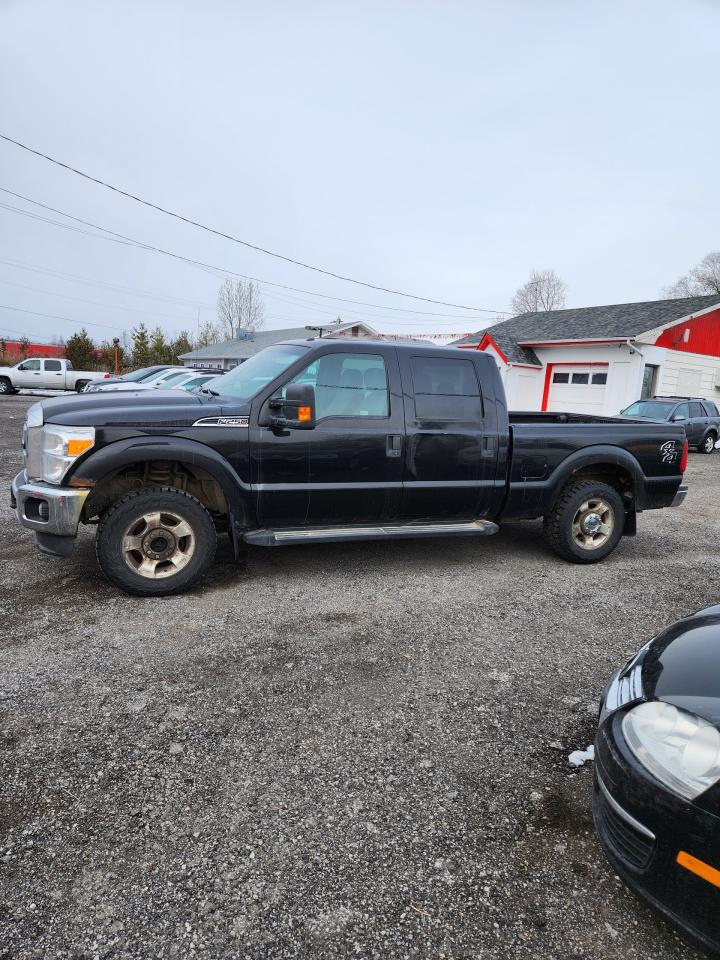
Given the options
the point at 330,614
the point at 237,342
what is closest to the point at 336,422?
the point at 330,614

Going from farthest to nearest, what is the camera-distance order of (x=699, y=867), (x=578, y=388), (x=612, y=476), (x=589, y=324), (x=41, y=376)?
(x=41, y=376), (x=589, y=324), (x=578, y=388), (x=612, y=476), (x=699, y=867)

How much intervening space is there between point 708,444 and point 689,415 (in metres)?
1.31

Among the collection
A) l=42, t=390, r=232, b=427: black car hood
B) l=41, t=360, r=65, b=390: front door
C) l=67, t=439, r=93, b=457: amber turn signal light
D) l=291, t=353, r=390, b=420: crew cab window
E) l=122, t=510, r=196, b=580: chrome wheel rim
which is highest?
l=41, t=360, r=65, b=390: front door

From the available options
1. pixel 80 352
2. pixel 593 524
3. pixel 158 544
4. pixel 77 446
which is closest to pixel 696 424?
pixel 593 524

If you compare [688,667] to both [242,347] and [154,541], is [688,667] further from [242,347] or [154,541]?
[242,347]

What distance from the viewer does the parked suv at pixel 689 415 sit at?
16016 mm

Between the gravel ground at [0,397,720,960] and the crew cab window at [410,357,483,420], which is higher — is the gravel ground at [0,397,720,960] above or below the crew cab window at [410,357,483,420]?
below

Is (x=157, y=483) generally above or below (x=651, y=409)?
below

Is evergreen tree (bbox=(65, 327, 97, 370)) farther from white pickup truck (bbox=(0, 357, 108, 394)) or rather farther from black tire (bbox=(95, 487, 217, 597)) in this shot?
black tire (bbox=(95, 487, 217, 597))

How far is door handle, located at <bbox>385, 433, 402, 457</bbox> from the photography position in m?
4.55

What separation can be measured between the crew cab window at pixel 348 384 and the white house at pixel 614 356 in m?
16.2

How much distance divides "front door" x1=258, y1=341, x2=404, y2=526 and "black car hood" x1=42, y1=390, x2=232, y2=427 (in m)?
0.58

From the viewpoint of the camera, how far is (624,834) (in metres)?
1.79

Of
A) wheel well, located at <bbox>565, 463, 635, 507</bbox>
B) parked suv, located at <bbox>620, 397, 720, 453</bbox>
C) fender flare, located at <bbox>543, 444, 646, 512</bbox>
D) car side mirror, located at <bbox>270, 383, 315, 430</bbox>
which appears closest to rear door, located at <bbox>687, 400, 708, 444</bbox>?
Answer: parked suv, located at <bbox>620, 397, 720, 453</bbox>
